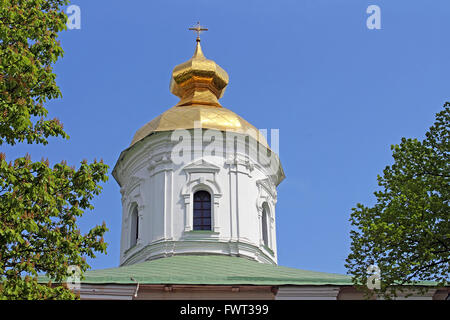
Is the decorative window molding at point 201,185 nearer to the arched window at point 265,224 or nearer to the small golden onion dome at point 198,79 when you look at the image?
the arched window at point 265,224

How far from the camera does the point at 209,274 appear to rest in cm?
1931

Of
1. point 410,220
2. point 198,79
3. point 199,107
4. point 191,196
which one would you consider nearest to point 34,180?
point 410,220

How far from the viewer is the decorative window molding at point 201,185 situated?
23.3 metres

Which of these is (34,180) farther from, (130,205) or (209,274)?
(130,205)

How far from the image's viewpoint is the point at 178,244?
22406mm

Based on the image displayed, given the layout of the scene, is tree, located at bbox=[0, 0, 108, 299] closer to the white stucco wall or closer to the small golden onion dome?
the white stucco wall

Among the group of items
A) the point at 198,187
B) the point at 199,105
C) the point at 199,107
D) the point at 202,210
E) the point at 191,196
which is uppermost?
the point at 199,105

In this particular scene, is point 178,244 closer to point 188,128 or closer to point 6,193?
point 188,128

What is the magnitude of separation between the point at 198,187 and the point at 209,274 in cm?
499

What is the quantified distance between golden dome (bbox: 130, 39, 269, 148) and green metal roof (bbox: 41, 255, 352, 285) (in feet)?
15.6

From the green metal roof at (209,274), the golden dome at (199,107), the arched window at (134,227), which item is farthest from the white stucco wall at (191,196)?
the green metal roof at (209,274)

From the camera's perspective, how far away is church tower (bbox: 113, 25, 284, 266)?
22812 millimetres
